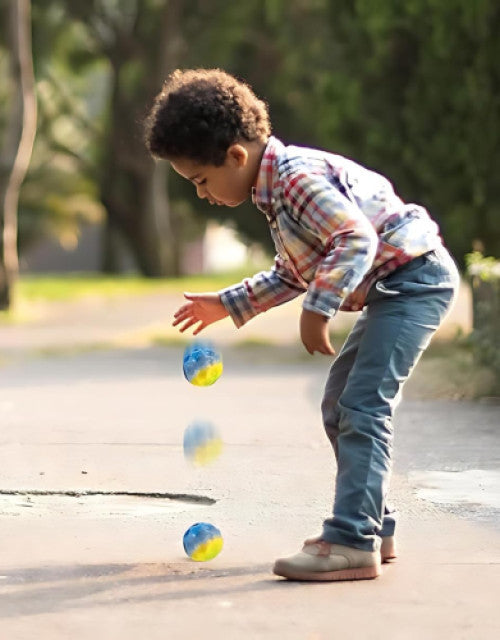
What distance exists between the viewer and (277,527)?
5.11 meters

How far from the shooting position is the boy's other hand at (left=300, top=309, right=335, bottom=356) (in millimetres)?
4195

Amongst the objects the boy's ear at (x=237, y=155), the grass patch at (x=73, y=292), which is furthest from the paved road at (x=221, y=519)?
the grass patch at (x=73, y=292)

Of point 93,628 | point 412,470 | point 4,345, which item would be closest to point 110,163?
point 4,345

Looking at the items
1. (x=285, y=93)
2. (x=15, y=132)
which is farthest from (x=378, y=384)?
(x=285, y=93)

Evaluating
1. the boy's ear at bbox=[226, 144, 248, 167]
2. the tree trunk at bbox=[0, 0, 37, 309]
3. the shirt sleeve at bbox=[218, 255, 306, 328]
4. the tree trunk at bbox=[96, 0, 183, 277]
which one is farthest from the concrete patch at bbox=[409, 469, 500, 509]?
the tree trunk at bbox=[96, 0, 183, 277]

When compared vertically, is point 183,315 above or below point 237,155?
below

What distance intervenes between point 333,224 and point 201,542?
1.07 meters

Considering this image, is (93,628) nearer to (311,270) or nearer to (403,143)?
(311,270)

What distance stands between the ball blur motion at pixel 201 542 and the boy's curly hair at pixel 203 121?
1130 mm

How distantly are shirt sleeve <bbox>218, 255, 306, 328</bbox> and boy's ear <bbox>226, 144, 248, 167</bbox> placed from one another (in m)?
0.53

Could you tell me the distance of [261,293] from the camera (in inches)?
194

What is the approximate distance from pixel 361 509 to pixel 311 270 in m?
0.74

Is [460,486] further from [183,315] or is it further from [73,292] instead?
[73,292]

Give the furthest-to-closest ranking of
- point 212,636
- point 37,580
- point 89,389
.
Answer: point 89,389
point 37,580
point 212,636
